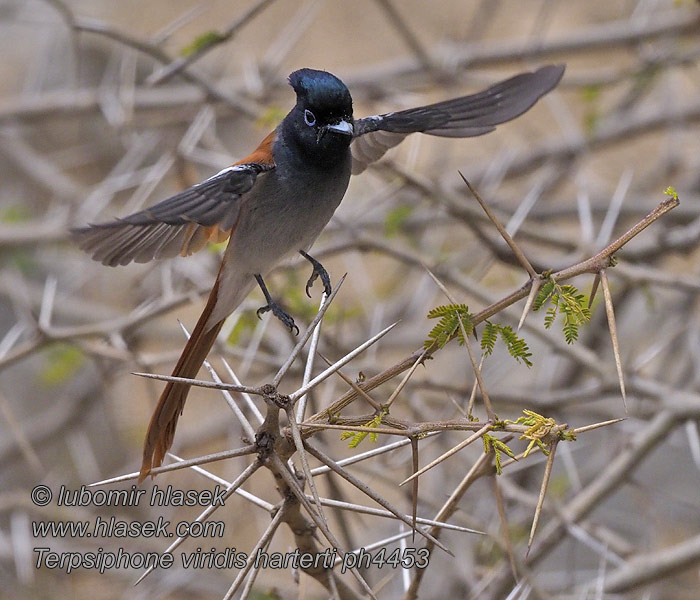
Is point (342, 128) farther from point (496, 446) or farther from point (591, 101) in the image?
point (591, 101)

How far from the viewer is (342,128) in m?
2.47

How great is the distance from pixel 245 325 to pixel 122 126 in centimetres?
142

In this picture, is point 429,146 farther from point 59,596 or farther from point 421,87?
point 59,596

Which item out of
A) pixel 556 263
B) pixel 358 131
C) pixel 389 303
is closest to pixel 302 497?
pixel 358 131

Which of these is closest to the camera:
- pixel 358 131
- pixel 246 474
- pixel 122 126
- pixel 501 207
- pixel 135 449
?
pixel 246 474

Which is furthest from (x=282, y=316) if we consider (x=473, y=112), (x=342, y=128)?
(x=473, y=112)

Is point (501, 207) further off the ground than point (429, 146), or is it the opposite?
point (429, 146)

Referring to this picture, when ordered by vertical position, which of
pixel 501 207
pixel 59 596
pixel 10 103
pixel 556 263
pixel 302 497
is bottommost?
pixel 302 497

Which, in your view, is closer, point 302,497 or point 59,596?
point 302,497

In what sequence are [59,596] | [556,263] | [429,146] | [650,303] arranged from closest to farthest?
[650,303], [556,263], [59,596], [429,146]

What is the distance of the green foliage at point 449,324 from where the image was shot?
1594 millimetres

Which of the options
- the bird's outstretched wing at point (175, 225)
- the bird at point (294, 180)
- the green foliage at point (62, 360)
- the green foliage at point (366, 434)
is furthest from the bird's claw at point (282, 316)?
the green foliage at point (62, 360)

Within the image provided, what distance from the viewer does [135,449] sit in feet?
23.1

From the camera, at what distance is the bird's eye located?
2.53 m
